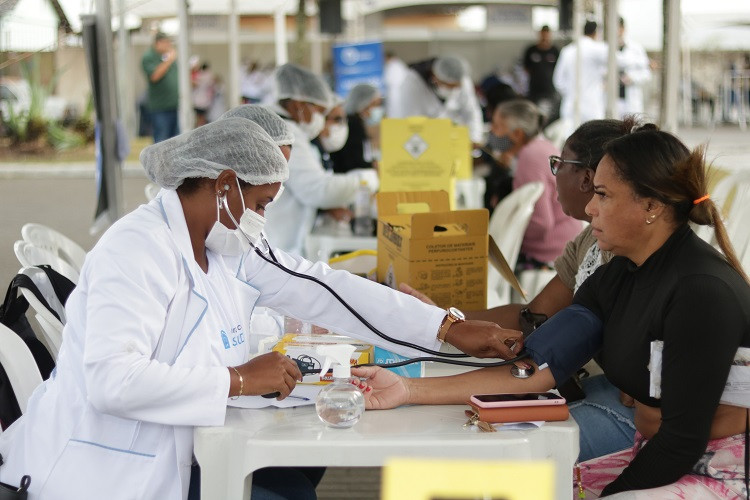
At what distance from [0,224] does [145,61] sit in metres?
9.94

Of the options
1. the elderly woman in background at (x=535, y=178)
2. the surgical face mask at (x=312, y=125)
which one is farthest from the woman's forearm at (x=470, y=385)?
the surgical face mask at (x=312, y=125)

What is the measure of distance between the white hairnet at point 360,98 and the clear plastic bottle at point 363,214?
2746 mm

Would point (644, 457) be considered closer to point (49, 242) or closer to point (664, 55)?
point (49, 242)

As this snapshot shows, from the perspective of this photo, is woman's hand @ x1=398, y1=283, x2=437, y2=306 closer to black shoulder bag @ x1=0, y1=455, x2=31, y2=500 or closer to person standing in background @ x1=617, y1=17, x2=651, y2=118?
black shoulder bag @ x1=0, y1=455, x2=31, y2=500

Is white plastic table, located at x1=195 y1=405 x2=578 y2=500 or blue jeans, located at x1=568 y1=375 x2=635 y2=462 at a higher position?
white plastic table, located at x1=195 y1=405 x2=578 y2=500

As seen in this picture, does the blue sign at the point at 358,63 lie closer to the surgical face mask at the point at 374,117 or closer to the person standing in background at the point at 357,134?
the surgical face mask at the point at 374,117

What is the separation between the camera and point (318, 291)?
2693mm

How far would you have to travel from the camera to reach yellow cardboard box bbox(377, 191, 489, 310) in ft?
9.82

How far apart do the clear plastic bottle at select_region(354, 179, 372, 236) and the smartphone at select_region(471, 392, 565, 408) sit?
2863mm

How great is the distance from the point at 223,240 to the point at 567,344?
88cm

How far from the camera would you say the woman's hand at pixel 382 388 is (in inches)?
84.7

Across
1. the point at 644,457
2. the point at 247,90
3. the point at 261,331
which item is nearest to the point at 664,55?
the point at 261,331

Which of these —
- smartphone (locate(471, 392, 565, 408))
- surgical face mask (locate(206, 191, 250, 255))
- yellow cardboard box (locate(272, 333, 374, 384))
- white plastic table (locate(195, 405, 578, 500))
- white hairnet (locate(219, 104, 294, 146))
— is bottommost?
white plastic table (locate(195, 405, 578, 500))

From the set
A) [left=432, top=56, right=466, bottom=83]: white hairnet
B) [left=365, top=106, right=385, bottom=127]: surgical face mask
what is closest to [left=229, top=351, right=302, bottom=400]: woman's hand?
[left=365, top=106, right=385, bottom=127]: surgical face mask
